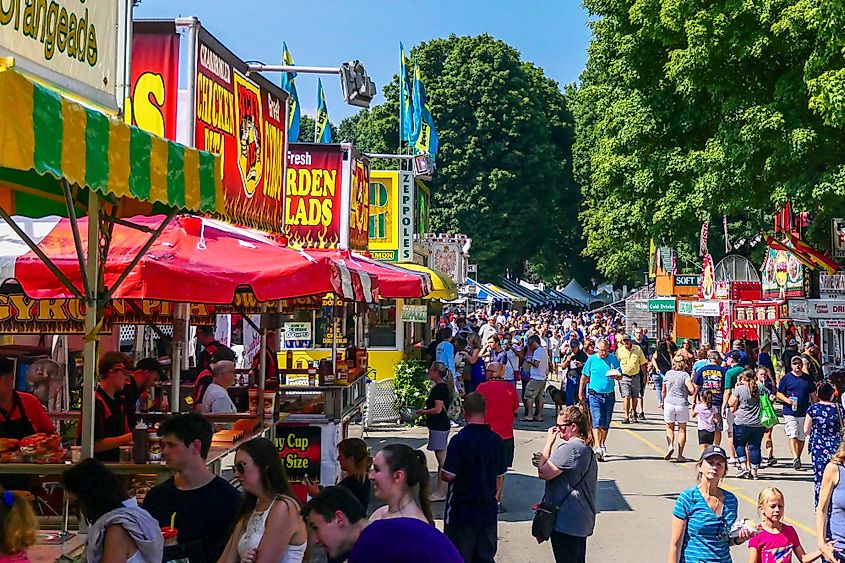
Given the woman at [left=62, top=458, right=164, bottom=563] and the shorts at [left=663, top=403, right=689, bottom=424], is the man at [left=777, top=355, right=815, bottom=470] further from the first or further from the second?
the woman at [left=62, top=458, right=164, bottom=563]

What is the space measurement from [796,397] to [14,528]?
13344 millimetres

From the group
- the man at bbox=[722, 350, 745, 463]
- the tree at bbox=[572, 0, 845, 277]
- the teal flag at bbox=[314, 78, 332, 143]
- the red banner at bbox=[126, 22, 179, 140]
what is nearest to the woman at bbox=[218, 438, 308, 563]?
the red banner at bbox=[126, 22, 179, 140]

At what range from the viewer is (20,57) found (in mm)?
4754

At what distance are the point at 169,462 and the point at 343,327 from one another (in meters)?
16.4

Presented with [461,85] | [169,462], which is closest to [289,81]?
[461,85]

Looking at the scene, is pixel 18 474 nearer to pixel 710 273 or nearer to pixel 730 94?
pixel 730 94

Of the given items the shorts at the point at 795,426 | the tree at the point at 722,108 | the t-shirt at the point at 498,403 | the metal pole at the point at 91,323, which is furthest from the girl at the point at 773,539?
the tree at the point at 722,108

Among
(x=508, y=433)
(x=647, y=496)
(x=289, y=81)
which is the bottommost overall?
(x=647, y=496)

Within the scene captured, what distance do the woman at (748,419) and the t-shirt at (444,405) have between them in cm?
450

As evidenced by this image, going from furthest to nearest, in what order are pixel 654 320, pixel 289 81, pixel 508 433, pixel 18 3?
pixel 654 320 < pixel 289 81 < pixel 508 433 < pixel 18 3

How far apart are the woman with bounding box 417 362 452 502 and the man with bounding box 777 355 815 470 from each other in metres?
5.43

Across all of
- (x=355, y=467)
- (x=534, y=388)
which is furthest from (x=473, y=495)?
(x=534, y=388)

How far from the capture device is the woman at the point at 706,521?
642 centimetres

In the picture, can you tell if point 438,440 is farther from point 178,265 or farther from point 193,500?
point 193,500
